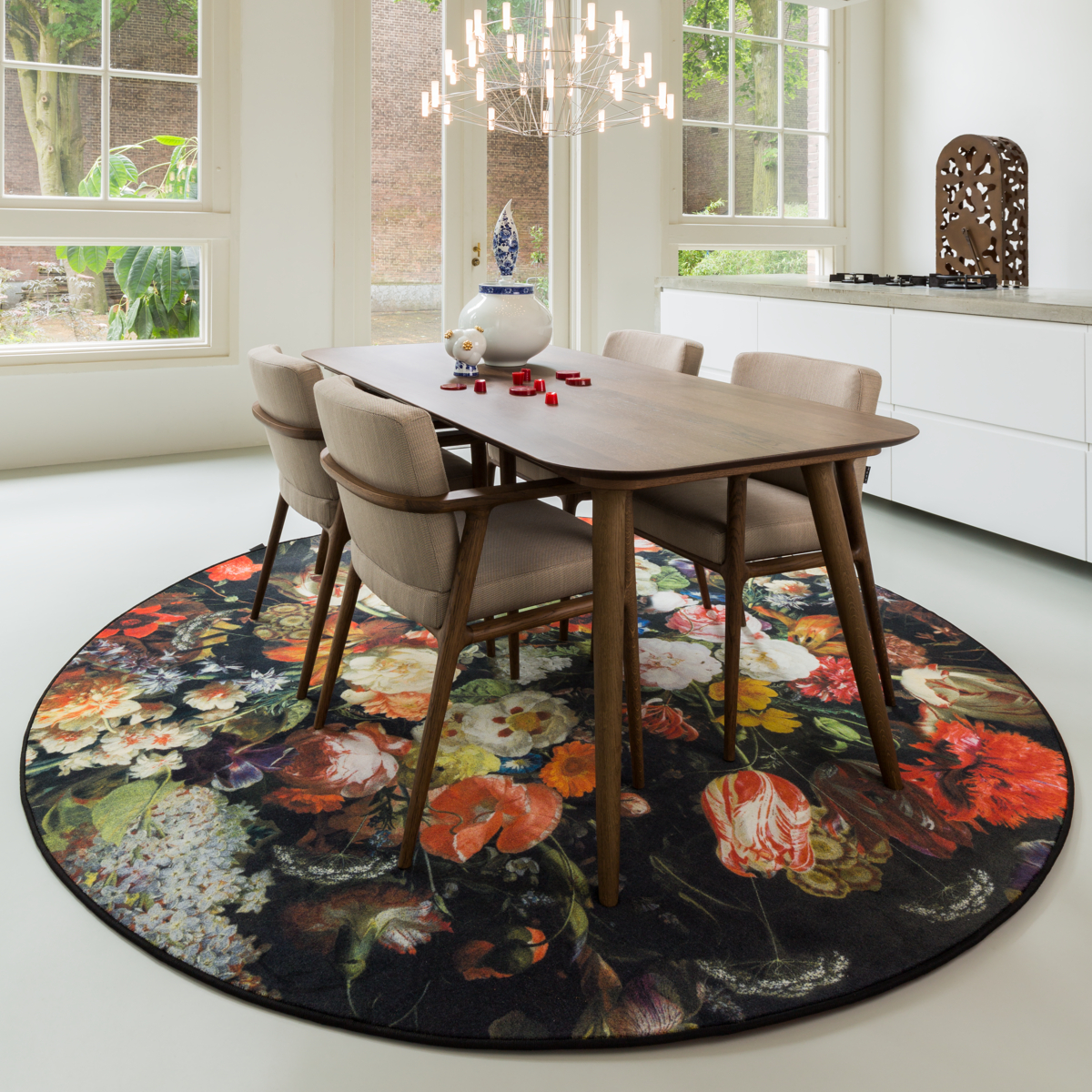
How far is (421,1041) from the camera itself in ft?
4.86

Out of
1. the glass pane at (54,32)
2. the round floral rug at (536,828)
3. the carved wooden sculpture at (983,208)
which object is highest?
the glass pane at (54,32)

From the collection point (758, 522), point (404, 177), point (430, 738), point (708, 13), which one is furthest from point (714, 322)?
point (430, 738)

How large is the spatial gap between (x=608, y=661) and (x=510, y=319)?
1.53 m

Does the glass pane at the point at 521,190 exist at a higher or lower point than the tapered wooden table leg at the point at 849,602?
higher

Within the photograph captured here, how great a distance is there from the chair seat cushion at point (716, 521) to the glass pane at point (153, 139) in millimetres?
3718

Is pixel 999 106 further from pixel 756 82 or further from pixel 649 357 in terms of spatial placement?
pixel 649 357

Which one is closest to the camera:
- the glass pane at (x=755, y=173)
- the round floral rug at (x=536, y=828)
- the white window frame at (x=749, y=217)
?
the round floral rug at (x=536, y=828)

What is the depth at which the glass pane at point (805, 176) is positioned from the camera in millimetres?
6547

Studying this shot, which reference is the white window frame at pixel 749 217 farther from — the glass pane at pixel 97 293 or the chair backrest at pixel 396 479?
the chair backrest at pixel 396 479

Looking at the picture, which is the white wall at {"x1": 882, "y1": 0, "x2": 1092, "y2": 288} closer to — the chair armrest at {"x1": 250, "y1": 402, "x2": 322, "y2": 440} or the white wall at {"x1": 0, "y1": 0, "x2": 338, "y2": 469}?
the white wall at {"x1": 0, "y1": 0, "x2": 338, "y2": 469}

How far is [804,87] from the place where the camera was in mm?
6504

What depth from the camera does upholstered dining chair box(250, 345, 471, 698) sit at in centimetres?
252

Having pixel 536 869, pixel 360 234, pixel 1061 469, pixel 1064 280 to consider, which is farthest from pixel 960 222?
pixel 536 869

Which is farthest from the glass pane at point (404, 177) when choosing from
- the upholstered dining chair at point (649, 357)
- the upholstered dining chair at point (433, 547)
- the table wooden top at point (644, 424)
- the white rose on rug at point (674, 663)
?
the upholstered dining chair at point (433, 547)
